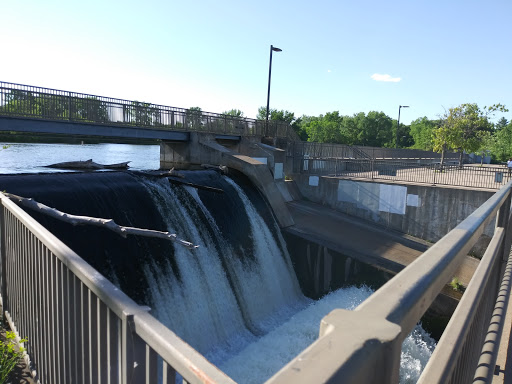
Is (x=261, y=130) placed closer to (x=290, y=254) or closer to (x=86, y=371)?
(x=290, y=254)

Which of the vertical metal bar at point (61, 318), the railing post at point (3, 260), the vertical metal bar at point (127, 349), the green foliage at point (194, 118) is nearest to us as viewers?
the vertical metal bar at point (127, 349)

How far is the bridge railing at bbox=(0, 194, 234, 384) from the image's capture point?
155cm

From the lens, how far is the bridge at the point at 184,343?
805 millimetres

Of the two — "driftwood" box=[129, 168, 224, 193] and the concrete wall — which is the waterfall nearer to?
"driftwood" box=[129, 168, 224, 193]

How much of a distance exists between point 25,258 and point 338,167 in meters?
20.2

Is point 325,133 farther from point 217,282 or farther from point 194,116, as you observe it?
point 217,282

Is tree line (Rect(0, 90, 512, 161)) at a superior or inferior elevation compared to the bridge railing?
superior

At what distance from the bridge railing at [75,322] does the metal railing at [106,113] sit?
10022 mm

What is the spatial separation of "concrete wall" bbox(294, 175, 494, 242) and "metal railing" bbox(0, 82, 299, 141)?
5.45 m

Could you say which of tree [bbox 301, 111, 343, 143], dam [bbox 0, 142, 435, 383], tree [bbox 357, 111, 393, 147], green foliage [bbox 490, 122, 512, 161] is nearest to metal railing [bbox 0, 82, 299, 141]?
dam [bbox 0, 142, 435, 383]

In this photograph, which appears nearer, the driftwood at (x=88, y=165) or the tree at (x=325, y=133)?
the driftwood at (x=88, y=165)

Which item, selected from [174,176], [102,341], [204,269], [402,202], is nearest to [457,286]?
[402,202]

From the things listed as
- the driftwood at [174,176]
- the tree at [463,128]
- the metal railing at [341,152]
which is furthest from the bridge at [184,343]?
the tree at [463,128]

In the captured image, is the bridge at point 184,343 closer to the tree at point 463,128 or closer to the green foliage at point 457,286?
the green foliage at point 457,286
